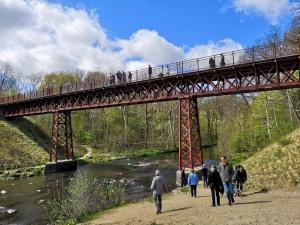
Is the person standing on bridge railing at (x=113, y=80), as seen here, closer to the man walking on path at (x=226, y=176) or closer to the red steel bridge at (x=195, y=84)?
the red steel bridge at (x=195, y=84)

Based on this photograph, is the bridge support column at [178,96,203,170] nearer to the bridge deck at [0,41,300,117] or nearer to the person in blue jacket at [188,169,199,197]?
the bridge deck at [0,41,300,117]

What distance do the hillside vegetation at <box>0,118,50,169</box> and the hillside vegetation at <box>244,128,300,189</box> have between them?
29.6m

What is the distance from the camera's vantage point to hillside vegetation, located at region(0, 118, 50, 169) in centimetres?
4262

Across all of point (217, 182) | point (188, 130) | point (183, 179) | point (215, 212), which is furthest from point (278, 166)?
point (188, 130)

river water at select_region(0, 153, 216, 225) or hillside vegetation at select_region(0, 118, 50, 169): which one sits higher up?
hillside vegetation at select_region(0, 118, 50, 169)

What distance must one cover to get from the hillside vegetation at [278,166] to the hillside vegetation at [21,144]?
97.1 feet

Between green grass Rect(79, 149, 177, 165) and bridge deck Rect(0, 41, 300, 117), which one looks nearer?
bridge deck Rect(0, 41, 300, 117)

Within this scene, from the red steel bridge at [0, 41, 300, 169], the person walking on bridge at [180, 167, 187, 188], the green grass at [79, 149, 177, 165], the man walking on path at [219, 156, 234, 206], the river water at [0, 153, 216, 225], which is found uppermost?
the red steel bridge at [0, 41, 300, 169]

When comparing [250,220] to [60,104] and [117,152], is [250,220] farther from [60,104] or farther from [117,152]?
[117,152]

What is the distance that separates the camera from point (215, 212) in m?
13.3

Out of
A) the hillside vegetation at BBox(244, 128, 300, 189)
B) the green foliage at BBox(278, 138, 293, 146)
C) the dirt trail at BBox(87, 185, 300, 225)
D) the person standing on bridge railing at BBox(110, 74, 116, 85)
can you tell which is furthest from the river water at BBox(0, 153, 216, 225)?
the person standing on bridge railing at BBox(110, 74, 116, 85)

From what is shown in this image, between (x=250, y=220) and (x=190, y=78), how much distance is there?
2025cm

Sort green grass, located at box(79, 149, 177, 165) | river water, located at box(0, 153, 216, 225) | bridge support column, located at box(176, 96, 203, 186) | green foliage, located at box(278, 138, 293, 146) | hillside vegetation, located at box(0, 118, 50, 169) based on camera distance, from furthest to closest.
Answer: green grass, located at box(79, 149, 177, 165)
hillside vegetation, located at box(0, 118, 50, 169)
bridge support column, located at box(176, 96, 203, 186)
green foliage, located at box(278, 138, 293, 146)
river water, located at box(0, 153, 216, 225)

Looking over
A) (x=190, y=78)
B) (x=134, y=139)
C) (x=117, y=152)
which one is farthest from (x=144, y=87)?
(x=134, y=139)
